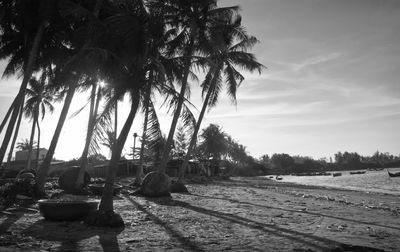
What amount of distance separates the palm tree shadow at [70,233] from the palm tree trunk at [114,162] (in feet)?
2.43

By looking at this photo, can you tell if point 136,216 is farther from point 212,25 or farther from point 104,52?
point 212,25

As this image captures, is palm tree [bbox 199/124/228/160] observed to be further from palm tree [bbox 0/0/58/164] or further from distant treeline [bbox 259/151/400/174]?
distant treeline [bbox 259/151/400/174]

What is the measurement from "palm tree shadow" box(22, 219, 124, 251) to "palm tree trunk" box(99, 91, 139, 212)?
740mm

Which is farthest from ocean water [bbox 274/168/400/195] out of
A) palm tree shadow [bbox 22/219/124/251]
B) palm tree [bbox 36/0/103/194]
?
palm tree shadow [bbox 22/219/124/251]

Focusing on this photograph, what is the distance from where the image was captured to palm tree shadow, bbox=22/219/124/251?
627 centimetres

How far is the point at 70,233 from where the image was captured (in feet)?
23.8

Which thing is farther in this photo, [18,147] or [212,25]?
[18,147]

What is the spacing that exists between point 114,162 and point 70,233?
211 centimetres

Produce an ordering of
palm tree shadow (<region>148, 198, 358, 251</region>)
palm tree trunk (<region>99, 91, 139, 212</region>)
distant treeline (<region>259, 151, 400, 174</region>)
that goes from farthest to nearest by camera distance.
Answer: distant treeline (<region>259, 151, 400, 174</region>) → palm tree trunk (<region>99, 91, 139, 212</region>) → palm tree shadow (<region>148, 198, 358, 251</region>)

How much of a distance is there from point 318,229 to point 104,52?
7.75m

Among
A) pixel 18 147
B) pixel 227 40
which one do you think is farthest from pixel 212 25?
pixel 18 147

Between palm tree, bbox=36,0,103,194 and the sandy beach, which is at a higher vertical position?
palm tree, bbox=36,0,103,194

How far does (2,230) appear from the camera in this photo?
23.9 feet

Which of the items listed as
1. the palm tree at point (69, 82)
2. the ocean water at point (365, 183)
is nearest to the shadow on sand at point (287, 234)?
the palm tree at point (69, 82)
